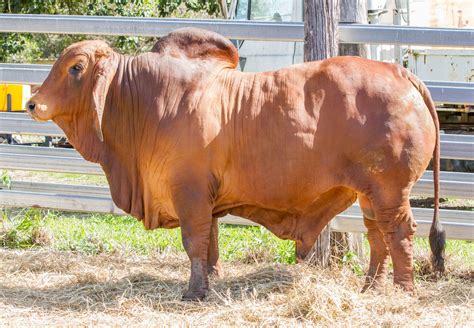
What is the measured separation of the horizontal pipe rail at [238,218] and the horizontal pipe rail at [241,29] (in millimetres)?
1298

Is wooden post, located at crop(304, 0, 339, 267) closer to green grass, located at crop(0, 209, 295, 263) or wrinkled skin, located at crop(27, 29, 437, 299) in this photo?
green grass, located at crop(0, 209, 295, 263)

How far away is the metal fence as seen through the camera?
6.34m

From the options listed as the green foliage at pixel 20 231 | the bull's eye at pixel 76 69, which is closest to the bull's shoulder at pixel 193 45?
the bull's eye at pixel 76 69

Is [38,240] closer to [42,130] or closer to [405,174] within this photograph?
[42,130]

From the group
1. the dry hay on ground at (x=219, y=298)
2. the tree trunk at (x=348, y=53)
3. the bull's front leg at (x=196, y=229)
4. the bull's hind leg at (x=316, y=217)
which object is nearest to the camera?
the dry hay on ground at (x=219, y=298)

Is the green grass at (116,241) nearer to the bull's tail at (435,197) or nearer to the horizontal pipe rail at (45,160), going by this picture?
the horizontal pipe rail at (45,160)

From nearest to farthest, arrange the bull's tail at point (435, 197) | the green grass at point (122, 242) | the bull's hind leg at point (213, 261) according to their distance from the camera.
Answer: the bull's tail at point (435, 197) < the bull's hind leg at point (213, 261) < the green grass at point (122, 242)

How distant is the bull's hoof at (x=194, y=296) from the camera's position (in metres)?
5.48

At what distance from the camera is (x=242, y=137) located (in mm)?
5559

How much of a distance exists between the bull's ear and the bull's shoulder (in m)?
0.33

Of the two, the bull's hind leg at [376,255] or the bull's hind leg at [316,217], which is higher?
the bull's hind leg at [316,217]

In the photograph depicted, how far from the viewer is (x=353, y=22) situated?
661 cm

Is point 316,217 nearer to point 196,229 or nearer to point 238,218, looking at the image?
point 196,229

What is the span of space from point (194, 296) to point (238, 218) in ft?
4.89
